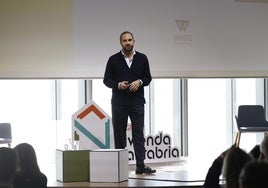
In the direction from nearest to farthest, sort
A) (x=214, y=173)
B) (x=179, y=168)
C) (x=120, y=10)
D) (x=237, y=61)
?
1. (x=214, y=173)
2. (x=179, y=168)
3. (x=120, y=10)
4. (x=237, y=61)

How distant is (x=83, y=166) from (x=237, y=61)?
3.31 meters

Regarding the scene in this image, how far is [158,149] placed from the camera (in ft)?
22.0

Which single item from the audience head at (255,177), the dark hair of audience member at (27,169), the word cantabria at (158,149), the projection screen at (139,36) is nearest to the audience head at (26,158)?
the dark hair of audience member at (27,169)

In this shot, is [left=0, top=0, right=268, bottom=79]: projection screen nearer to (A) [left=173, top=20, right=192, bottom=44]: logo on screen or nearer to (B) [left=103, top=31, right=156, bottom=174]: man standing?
(A) [left=173, top=20, right=192, bottom=44]: logo on screen

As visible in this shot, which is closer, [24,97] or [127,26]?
[127,26]

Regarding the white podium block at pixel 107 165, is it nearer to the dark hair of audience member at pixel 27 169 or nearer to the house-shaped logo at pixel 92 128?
the house-shaped logo at pixel 92 128

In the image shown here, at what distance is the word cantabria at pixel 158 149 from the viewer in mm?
6582

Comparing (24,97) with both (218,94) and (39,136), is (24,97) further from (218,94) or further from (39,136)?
(218,94)

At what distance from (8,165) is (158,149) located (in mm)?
3886

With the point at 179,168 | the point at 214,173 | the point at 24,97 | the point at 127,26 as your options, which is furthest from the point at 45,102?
the point at 214,173

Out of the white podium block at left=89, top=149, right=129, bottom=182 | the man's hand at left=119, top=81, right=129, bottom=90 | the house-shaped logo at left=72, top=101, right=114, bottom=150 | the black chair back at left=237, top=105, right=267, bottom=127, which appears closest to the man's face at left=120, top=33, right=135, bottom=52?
the man's hand at left=119, top=81, right=129, bottom=90

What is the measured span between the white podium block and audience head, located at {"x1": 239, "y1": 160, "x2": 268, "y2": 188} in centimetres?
311

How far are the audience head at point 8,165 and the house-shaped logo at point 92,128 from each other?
241 centimetres

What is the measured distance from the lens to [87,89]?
7.73m
